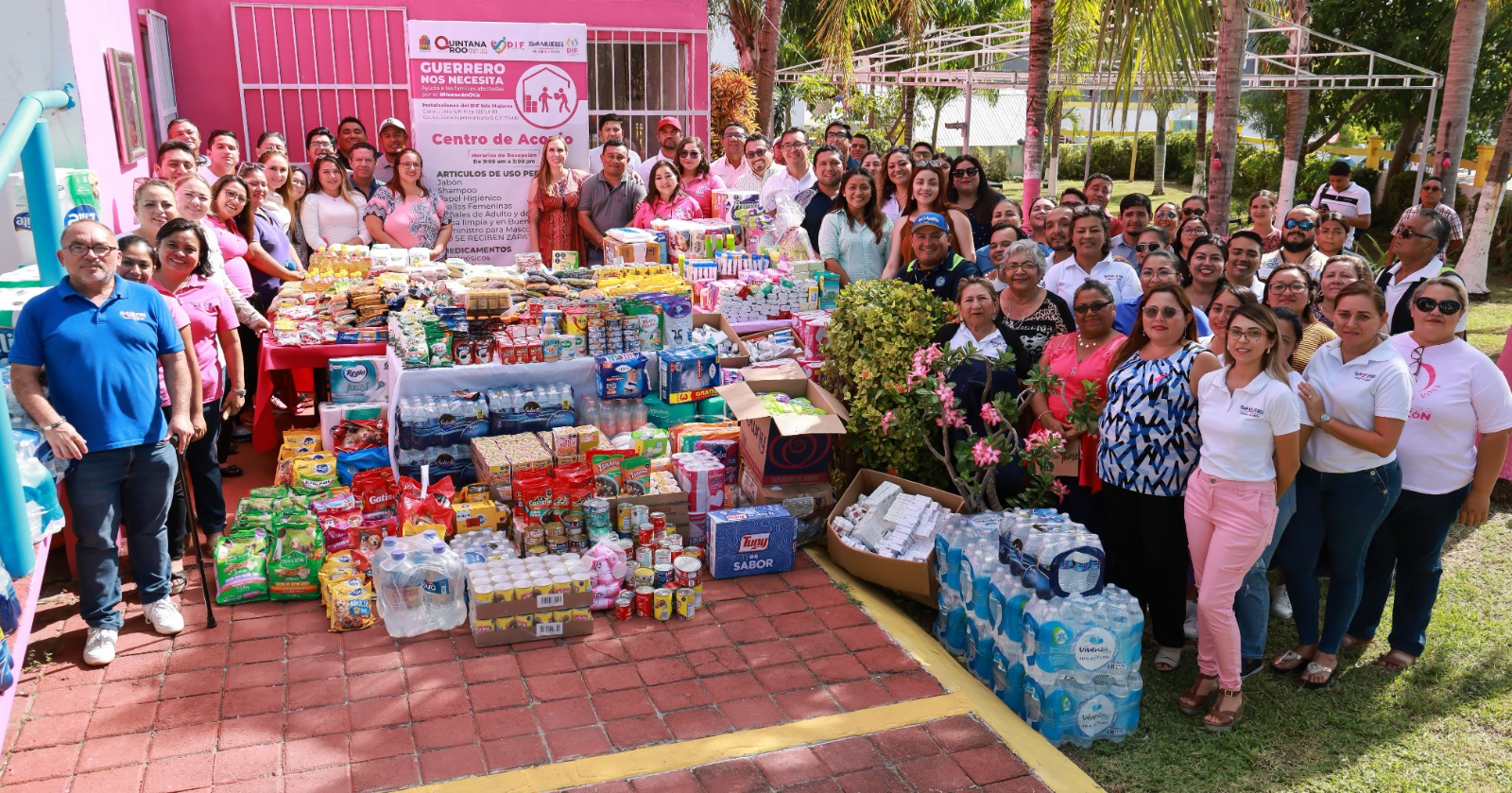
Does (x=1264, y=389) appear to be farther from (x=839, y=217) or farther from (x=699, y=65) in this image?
(x=699, y=65)

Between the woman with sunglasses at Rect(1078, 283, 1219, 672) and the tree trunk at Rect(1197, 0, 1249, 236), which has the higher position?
the tree trunk at Rect(1197, 0, 1249, 236)

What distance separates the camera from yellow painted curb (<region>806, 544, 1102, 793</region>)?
413 cm

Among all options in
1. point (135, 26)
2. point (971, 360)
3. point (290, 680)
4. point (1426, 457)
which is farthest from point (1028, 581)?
point (135, 26)

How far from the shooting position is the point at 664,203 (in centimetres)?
905

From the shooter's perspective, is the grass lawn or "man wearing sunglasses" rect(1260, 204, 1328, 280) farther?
"man wearing sunglasses" rect(1260, 204, 1328, 280)

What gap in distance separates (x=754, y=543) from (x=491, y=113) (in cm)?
509

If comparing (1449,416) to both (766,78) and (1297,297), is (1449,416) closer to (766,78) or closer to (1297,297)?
(1297,297)

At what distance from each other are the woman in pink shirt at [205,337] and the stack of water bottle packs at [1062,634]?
416 centimetres

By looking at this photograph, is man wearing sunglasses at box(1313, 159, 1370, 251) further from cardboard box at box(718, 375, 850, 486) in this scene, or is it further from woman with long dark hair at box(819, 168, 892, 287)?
cardboard box at box(718, 375, 850, 486)

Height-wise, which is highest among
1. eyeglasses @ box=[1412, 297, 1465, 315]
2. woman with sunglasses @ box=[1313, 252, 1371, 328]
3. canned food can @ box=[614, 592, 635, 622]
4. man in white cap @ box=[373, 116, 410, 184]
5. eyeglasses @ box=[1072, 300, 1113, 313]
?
man in white cap @ box=[373, 116, 410, 184]

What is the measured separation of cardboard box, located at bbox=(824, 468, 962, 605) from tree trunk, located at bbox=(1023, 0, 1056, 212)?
5.47 m

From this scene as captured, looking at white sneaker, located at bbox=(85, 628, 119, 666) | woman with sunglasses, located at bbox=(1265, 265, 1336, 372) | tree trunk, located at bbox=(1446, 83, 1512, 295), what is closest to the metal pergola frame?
tree trunk, located at bbox=(1446, 83, 1512, 295)

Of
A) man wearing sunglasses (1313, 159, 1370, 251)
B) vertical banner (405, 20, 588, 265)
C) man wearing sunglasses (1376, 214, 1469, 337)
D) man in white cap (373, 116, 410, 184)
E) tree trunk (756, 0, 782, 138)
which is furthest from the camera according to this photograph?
tree trunk (756, 0, 782, 138)

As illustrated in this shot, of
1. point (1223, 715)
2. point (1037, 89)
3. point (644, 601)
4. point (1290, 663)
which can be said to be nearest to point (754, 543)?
point (644, 601)
